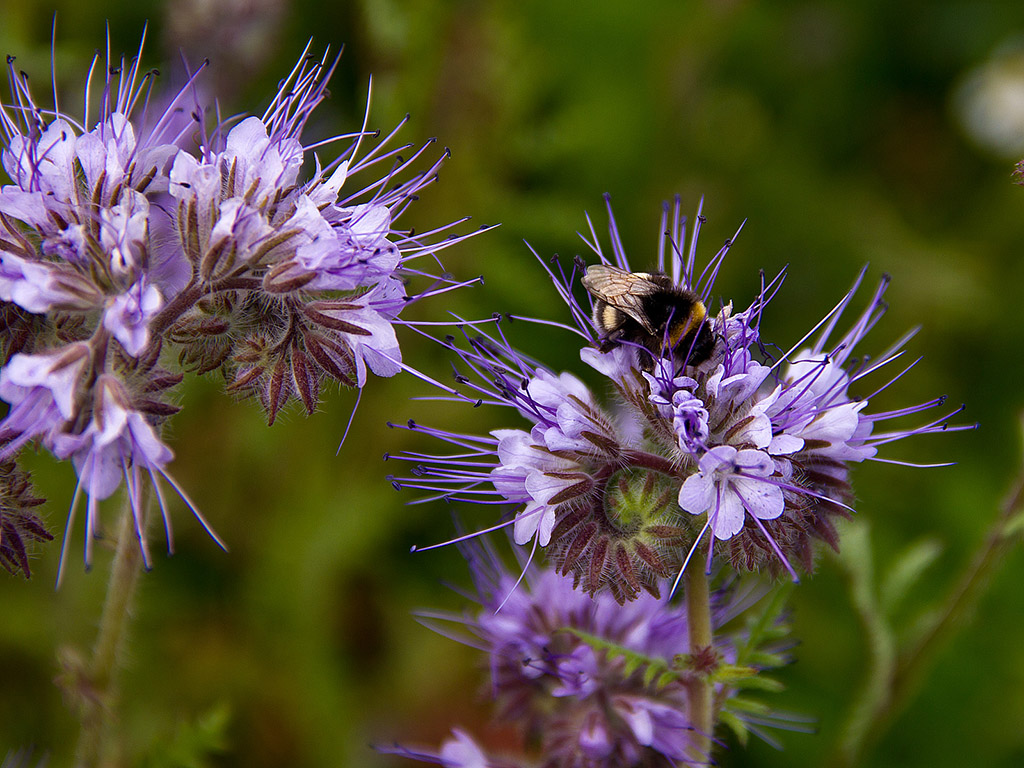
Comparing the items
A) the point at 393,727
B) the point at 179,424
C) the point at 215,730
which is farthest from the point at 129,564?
the point at 179,424

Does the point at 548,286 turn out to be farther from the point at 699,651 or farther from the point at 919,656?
the point at 699,651

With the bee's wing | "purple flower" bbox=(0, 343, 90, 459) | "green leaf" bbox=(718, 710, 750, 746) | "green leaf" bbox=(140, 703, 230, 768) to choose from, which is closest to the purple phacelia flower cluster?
"purple flower" bbox=(0, 343, 90, 459)

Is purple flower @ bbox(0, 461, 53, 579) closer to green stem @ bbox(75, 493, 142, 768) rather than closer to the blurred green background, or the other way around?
green stem @ bbox(75, 493, 142, 768)

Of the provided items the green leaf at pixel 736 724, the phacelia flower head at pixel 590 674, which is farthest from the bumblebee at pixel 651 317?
the green leaf at pixel 736 724

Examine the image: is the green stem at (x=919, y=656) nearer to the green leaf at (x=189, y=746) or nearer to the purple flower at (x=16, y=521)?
the green leaf at (x=189, y=746)

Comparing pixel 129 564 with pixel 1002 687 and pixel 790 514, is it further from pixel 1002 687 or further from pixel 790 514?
pixel 1002 687

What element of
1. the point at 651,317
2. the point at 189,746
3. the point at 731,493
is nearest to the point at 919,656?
the point at 731,493
